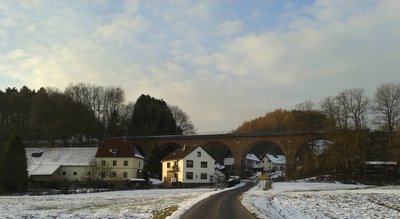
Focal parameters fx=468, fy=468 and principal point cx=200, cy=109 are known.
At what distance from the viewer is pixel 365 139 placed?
8206cm

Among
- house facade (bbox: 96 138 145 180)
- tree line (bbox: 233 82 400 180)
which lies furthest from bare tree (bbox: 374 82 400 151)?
house facade (bbox: 96 138 145 180)

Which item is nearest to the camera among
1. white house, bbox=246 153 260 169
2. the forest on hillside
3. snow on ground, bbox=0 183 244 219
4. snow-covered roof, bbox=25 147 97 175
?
snow on ground, bbox=0 183 244 219

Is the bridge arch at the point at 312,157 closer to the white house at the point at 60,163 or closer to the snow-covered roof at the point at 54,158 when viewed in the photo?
the white house at the point at 60,163

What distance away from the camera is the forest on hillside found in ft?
361

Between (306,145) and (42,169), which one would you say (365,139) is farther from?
(42,169)

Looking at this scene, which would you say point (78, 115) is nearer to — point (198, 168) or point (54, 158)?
point (54, 158)

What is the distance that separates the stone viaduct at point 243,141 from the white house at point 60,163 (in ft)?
54.4

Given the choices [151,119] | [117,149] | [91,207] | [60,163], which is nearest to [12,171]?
[60,163]

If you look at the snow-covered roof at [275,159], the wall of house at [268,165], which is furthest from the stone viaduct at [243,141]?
the snow-covered roof at [275,159]

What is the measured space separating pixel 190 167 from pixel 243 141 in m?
17.4

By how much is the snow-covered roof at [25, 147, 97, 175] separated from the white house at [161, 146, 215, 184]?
1616cm

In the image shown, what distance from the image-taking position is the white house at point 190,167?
87250 mm

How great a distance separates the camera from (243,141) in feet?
331

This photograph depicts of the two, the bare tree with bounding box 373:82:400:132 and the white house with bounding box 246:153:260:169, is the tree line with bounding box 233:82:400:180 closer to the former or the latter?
the bare tree with bounding box 373:82:400:132
